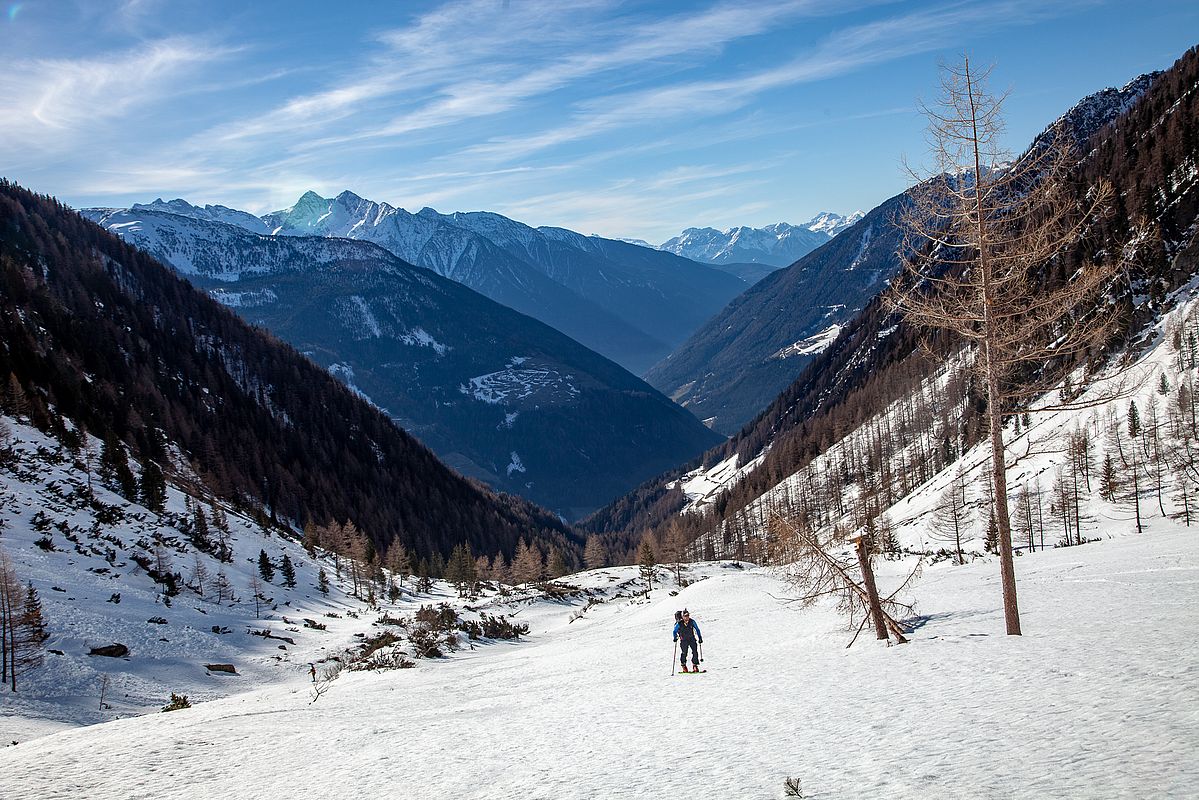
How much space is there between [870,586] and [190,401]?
15127 centimetres

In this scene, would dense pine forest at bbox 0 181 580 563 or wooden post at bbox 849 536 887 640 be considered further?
dense pine forest at bbox 0 181 580 563

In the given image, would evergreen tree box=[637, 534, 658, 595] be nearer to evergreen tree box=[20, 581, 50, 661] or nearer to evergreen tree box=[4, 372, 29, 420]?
evergreen tree box=[20, 581, 50, 661]

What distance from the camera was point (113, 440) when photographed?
2813 inches

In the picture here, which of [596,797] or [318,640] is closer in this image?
[596,797]

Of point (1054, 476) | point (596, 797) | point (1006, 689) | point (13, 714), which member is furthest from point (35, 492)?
point (1054, 476)

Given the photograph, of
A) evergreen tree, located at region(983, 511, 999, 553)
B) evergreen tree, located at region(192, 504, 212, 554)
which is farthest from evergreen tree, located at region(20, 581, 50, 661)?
evergreen tree, located at region(983, 511, 999, 553)

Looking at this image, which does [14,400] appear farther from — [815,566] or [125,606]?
[815,566]

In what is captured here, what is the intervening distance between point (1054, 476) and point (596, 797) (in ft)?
356

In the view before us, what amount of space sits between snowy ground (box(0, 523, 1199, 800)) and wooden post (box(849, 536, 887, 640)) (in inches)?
29.8

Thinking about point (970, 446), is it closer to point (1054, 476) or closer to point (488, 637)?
point (1054, 476)

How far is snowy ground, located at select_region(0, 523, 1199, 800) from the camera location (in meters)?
9.34

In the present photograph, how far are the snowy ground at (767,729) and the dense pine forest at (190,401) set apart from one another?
59.9 m

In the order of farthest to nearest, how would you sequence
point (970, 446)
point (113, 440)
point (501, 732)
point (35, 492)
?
point (970, 446), point (113, 440), point (35, 492), point (501, 732)

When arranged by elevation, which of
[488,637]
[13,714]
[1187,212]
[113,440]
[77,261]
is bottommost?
[488,637]
